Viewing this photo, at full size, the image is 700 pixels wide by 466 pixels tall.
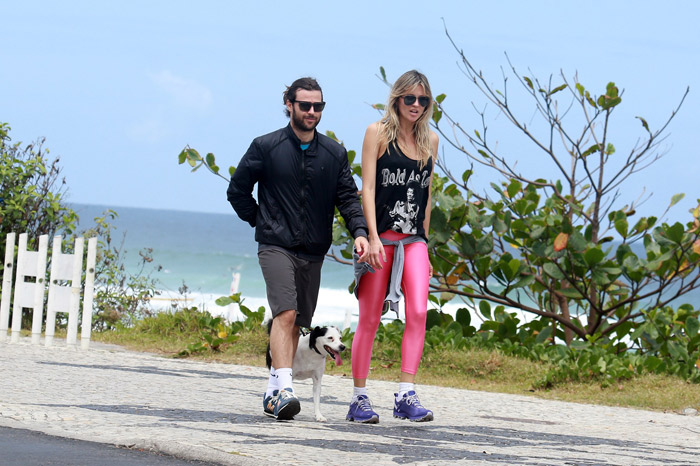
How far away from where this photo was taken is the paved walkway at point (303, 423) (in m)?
4.96

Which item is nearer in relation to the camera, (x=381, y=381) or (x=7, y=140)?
(x=381, y=381)

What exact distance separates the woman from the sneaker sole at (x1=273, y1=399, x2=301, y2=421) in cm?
49

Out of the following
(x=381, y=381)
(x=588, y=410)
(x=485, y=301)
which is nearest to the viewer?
(x=588, y=410)

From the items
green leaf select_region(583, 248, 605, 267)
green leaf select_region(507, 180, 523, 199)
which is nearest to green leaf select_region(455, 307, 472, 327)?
green leaf select_region(507, 180, 523, 199)

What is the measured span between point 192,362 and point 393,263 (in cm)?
479

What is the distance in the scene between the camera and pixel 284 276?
5.97 meters

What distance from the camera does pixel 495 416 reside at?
7453 millimetres

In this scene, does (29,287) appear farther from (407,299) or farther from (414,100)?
(414,100)

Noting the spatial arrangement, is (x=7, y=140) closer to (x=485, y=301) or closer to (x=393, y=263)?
(x=485, y=301)

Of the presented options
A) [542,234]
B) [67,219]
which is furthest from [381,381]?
[67,219]

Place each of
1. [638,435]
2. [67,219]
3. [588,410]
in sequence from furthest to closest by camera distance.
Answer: [67,219]
[588,410]
[638,435]

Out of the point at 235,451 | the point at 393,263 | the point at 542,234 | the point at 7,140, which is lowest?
the point at 235,451

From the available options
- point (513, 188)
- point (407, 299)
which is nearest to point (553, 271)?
point (513, 188)

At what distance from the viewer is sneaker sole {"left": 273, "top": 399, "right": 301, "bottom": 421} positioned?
5.89 meters
